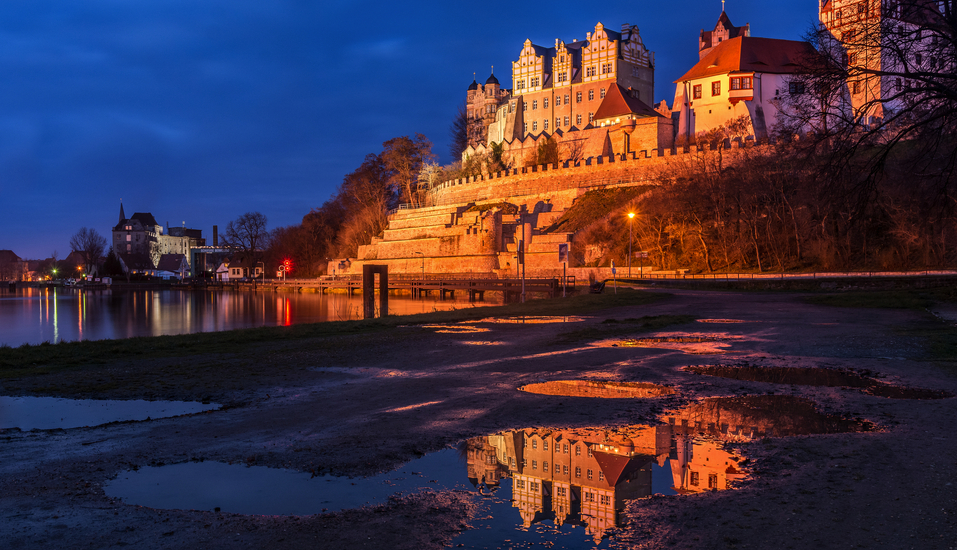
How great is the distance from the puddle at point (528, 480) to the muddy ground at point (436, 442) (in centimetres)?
18

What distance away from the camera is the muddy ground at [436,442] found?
14.6 feet

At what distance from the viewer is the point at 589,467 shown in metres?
5.90

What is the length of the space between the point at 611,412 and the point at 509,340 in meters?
8.83

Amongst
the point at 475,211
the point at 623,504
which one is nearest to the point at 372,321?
the point at 623,504

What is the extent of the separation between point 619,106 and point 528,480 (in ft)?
282

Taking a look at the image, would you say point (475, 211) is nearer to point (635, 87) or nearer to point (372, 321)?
point (635, 87)

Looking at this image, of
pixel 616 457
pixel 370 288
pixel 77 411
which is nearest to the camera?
pixel 616 457

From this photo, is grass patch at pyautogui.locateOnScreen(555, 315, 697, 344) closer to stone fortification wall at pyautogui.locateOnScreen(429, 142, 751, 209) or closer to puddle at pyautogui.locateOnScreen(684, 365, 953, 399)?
puddle at pyautogui.locateOnScreen(684, 365, 953, 399)

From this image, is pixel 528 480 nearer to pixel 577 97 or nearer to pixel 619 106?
pixel 619 106

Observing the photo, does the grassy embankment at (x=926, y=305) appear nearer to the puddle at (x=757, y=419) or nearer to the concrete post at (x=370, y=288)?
the puddle at (x=757, y=419)

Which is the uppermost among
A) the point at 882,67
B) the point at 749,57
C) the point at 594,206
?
the point at 749,57

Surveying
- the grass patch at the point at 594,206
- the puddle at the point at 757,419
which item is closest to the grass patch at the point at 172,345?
the puddle at the point at 757,419

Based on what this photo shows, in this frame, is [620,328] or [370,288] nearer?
[620,328]

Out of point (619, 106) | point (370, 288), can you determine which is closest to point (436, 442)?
point (370, 288)
